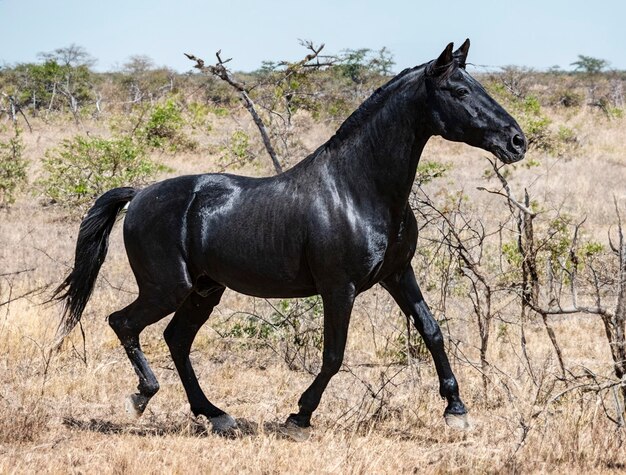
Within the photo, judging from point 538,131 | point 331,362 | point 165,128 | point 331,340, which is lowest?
point 331,362

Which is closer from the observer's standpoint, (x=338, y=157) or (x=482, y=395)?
(x=338, y=157)

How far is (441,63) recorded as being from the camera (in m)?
4.76

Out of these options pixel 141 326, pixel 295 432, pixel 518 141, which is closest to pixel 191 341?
pixel 141 326

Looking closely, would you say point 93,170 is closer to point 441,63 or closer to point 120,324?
point 120,324

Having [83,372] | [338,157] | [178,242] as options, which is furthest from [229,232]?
[83,372]

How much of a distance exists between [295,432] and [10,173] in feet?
38.1

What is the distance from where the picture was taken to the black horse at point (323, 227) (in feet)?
15.9

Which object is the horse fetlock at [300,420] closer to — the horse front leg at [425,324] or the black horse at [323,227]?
the black horse at [323,227]

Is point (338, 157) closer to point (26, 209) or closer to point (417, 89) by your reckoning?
point (417, 89)

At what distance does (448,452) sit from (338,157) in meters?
1.81

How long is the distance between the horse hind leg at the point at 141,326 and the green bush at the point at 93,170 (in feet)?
26.4

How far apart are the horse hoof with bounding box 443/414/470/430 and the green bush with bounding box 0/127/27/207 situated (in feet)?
37.4

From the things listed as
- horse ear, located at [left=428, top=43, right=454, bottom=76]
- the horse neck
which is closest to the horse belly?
the horse neck

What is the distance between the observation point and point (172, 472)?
429 cm
